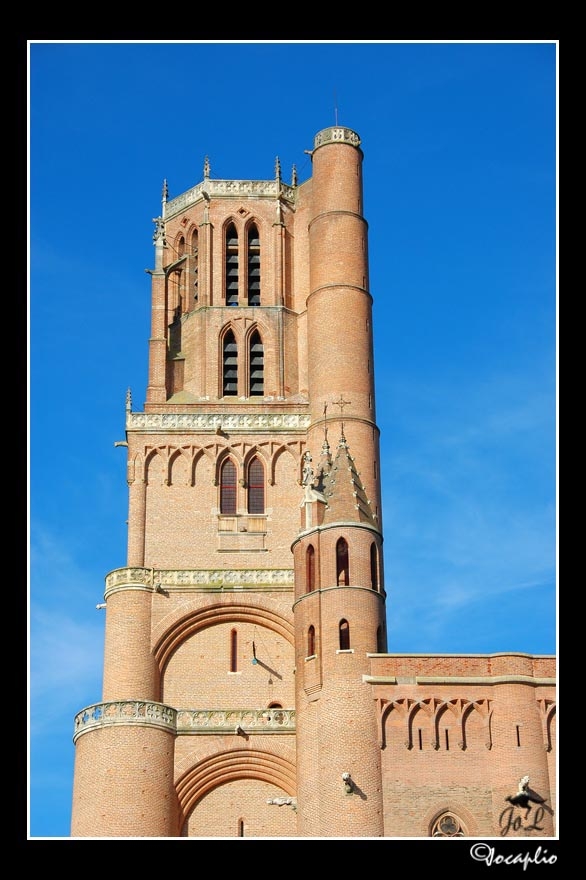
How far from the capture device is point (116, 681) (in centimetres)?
4884

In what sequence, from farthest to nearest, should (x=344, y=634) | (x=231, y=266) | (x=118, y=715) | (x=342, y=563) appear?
(x=231, y=266), (x=342, y=563), (x=118, y=715), (x=344, y=634)

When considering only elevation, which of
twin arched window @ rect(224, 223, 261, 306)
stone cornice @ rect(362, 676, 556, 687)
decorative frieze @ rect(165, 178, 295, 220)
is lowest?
stone cornice @ rect(362, 676, 556, 687)

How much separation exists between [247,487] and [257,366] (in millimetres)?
5110

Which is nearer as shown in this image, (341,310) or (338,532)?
(338,532)

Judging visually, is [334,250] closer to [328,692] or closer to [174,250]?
[174,250]

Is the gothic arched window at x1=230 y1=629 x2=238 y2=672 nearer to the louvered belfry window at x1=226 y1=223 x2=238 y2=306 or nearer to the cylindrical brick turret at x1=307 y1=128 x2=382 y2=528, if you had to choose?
the cylindrical brick turret at x1=307 y1=128 x2=382 y2=528

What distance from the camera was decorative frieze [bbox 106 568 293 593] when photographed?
50.5 m

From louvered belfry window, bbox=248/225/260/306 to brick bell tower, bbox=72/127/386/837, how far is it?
80mm

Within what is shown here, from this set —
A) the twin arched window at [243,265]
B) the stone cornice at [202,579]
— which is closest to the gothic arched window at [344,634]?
the stone cornice at [202,579]

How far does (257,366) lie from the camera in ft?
185

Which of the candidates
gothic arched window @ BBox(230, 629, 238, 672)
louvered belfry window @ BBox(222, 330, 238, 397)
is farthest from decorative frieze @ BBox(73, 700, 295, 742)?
louvered belfry window @ BBox(222, 330, 238, 397)

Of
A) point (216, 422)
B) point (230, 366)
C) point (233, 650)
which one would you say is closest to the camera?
point (233, 650)

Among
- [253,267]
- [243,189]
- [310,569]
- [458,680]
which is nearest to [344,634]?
[310,569]

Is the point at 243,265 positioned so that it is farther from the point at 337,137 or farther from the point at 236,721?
the point at 236,721
